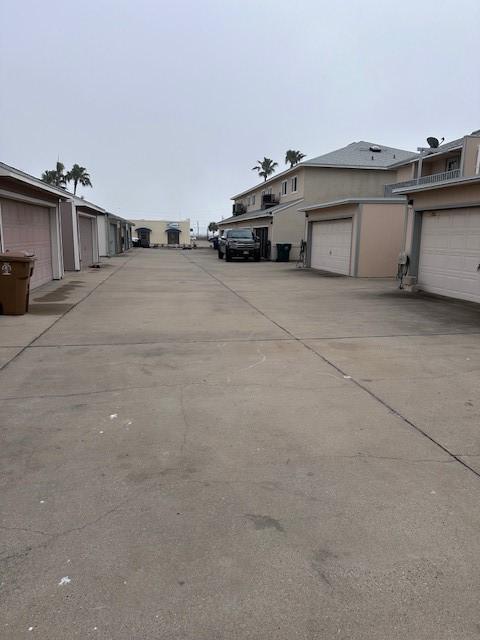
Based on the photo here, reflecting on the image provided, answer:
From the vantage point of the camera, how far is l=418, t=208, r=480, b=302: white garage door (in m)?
12.2

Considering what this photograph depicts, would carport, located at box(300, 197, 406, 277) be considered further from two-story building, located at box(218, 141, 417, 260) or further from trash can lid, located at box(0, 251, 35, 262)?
trash can lid, located at box(0, 251, 35, 262)

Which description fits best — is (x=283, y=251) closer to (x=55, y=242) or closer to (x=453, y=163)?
(x=453, y=163)

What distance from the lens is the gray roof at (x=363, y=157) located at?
29.6 meters

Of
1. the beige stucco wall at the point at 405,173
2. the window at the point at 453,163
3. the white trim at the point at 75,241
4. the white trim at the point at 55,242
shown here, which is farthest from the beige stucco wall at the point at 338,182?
the white trim at the point at 55,242

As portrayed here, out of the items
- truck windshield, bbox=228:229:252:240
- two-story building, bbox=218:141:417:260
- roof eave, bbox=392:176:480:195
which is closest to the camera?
roof eave, bbox=392:176:480:195

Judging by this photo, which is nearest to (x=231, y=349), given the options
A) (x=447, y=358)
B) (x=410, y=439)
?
(x=447, y=358)

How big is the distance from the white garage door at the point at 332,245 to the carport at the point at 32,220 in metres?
10.5

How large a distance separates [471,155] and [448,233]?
394 centimetres

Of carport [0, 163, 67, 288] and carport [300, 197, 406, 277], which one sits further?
carport [300, 197, 406, 277]

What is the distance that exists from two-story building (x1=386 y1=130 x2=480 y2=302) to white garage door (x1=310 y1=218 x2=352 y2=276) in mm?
3948

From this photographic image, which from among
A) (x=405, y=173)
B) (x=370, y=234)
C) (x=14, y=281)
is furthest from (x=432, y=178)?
(x=14, y=281)

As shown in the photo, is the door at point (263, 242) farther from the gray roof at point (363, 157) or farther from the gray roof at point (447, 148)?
the gray roof at point (447, 148)

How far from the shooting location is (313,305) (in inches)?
464

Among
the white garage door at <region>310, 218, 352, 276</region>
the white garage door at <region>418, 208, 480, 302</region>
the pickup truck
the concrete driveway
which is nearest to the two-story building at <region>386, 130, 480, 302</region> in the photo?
the white garage door at <region>418, 208, 480, 302</region>
